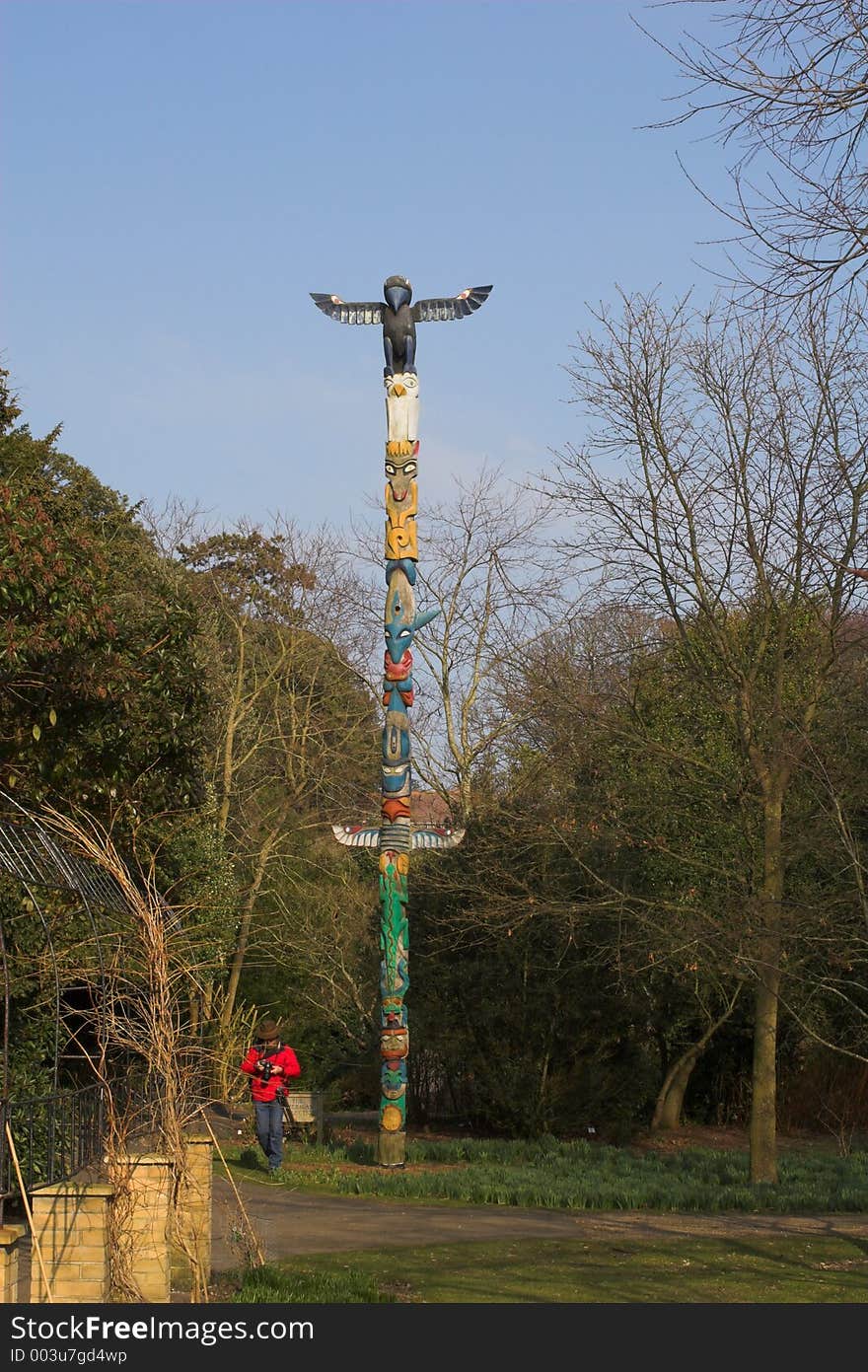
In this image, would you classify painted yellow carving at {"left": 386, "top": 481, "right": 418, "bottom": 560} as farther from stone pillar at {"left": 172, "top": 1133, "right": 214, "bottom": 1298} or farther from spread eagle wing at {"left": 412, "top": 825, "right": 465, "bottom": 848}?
stone pillar at {"left": 172, "top": 1133, "right": 214, "bottom": 1298}

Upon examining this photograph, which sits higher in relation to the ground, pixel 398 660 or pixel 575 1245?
pixel 398 660

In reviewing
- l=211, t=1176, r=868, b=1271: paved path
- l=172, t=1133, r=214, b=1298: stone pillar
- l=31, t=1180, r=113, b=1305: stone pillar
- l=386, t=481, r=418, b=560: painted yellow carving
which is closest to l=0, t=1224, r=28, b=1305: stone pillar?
l=31, t=1180, r=113, b=1305: stone pillar

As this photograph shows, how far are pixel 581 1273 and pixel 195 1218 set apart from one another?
2.73 meters

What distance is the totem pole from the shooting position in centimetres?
1675

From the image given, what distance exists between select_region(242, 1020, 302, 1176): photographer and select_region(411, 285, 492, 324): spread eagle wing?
8.43 meters

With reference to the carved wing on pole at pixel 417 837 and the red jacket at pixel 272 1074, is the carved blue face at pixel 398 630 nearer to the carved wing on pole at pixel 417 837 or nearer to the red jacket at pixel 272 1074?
the carved wing on pole at pixel 417 837

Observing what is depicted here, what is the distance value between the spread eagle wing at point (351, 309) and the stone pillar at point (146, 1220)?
455 inches

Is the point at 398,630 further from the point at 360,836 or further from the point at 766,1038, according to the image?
the point at 766,1038

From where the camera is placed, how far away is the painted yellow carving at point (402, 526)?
17.4 m

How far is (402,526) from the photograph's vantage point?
17.4 m

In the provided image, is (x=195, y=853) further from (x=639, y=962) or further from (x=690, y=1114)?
(x=690, y=1114)

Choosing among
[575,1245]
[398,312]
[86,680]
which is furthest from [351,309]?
[575,1245]

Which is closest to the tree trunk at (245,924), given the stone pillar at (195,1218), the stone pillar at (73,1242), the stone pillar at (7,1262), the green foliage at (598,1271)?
the green foliage at (598,1271)
